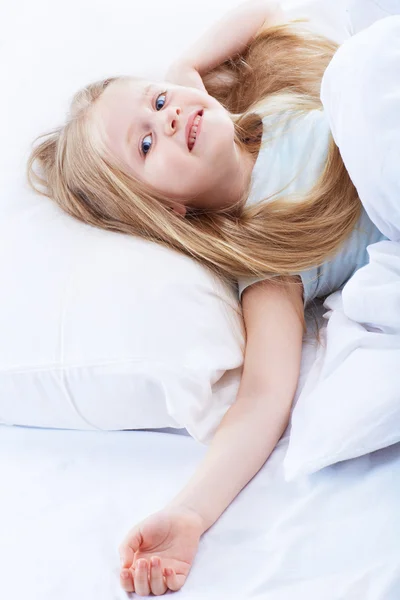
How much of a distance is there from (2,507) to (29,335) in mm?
199

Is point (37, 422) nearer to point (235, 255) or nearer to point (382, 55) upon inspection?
point (235, 255)

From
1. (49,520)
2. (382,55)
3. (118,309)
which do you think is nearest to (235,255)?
(118,309)

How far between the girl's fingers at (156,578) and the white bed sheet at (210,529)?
0.9 inches

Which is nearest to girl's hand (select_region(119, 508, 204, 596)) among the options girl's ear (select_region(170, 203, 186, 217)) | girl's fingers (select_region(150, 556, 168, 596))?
girl's fingers (select_region(150, 556, 168, 596))

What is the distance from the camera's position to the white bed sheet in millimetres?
685

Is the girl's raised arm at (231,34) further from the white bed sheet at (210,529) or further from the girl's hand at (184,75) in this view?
the white bed sheet at (210,529)

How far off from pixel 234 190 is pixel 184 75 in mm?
216

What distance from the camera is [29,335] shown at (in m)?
0.88

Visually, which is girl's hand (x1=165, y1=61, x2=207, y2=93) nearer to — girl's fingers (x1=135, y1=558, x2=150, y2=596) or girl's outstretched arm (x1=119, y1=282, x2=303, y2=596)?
girl's outstretched arm (x1=119, y1=282, x2=303, y2=596)

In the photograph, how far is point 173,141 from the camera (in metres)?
1.04

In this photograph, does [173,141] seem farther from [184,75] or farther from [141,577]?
[141,577]

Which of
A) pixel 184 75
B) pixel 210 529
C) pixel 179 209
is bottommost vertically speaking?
pixel 210 529

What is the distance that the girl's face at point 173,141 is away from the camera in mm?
1040

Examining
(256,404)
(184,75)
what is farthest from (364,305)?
(184,75)
